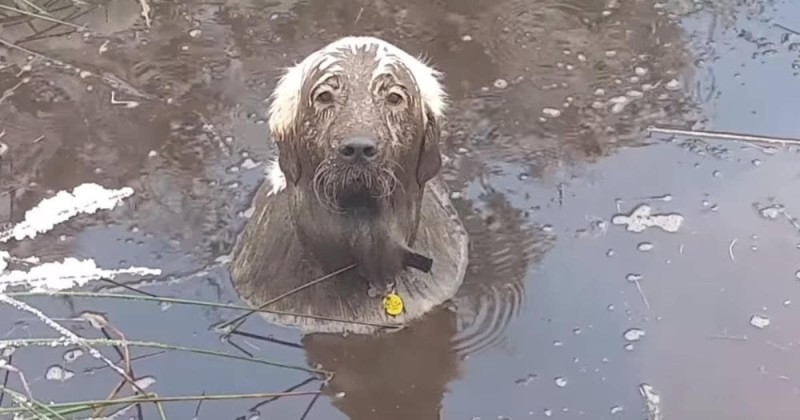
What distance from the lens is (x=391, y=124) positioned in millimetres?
5340

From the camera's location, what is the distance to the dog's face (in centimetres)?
521

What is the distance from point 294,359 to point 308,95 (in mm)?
1243

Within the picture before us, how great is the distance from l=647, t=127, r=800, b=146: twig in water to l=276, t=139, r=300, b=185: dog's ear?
2.62 meters

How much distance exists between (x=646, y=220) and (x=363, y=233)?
69.3 inches

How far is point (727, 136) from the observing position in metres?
7.25

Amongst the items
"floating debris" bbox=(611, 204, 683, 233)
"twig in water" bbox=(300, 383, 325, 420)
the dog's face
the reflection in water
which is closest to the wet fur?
the dog's face

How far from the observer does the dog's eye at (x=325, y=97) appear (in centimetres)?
532

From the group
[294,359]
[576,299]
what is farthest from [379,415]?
[576,299]

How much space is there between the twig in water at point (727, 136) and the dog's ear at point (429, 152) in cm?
212

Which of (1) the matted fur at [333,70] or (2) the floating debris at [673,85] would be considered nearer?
(1) the matted fur at [333,70]

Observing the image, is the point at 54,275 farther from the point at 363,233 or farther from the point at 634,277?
the point at 634,277

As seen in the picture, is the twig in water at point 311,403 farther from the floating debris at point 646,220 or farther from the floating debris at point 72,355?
the floating debris at point 646,220

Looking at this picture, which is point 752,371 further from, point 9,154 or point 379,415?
point 9,154

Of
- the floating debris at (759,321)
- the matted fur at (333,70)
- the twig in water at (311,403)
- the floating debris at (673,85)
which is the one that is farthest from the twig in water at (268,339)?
the floating debris at (673,85)
